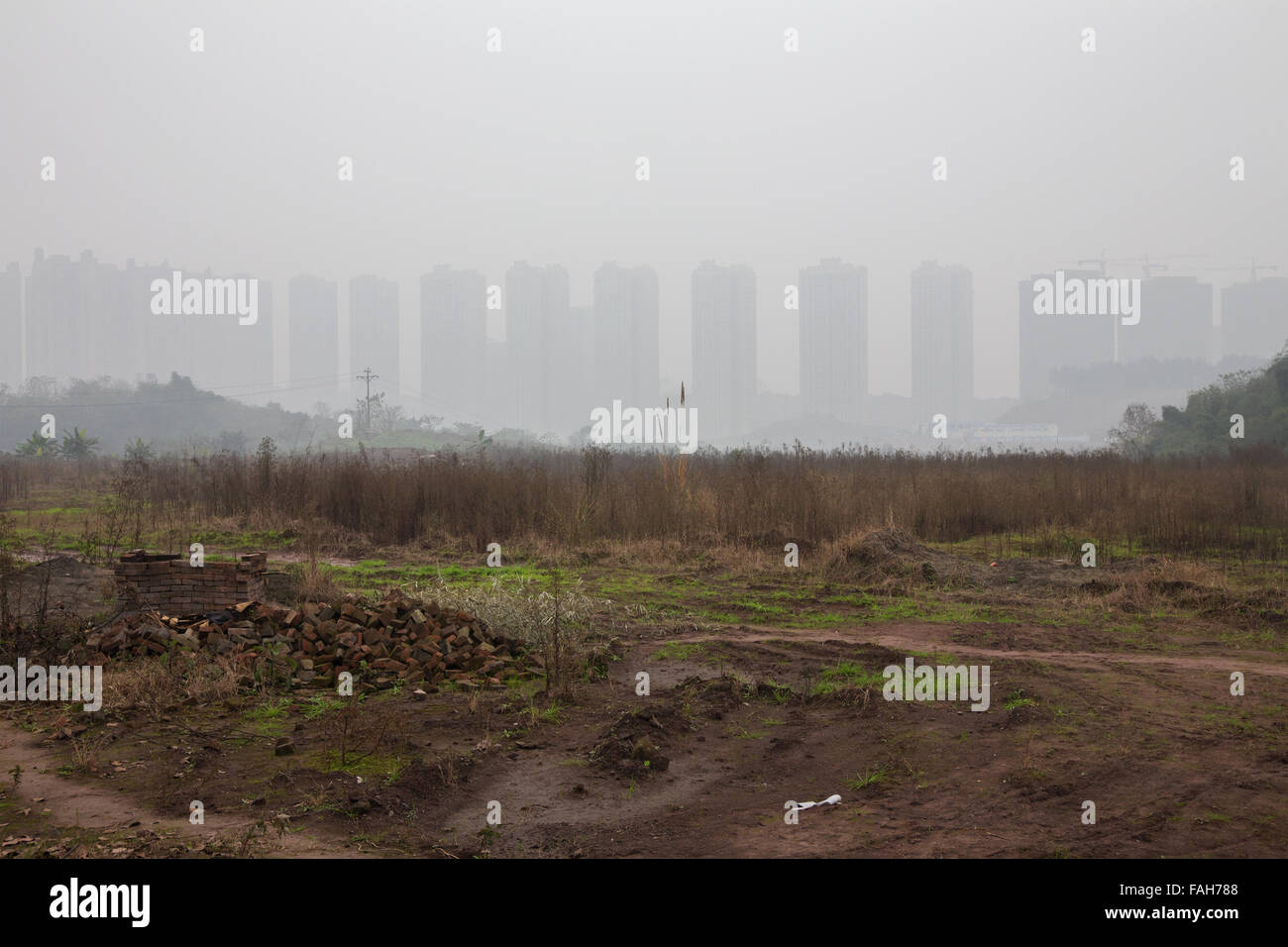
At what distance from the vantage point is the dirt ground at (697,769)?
414 centimetres

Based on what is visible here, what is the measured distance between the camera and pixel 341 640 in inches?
296

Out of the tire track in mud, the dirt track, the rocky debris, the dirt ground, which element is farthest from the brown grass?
the dirt track

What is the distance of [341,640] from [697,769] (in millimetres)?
3739

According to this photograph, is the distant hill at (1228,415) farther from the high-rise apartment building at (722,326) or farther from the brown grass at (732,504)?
the high-rise apartment building at (722,326)

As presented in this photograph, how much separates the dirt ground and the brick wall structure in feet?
6.00

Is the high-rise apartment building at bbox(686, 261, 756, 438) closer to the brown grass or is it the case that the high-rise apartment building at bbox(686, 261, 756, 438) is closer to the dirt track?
the brown grass

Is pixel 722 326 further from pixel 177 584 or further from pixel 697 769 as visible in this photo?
pixel 697 769

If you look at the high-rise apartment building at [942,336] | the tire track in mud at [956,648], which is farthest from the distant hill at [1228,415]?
the high-rise apartment building at [942,336]

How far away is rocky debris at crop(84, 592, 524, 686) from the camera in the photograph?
730 cm

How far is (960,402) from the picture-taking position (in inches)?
3501

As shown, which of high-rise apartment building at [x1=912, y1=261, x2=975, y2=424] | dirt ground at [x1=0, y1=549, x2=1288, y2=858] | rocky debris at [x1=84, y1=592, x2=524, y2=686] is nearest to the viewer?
dirt ground at [x1=0, y1=549, x2=1288, y2=858]
